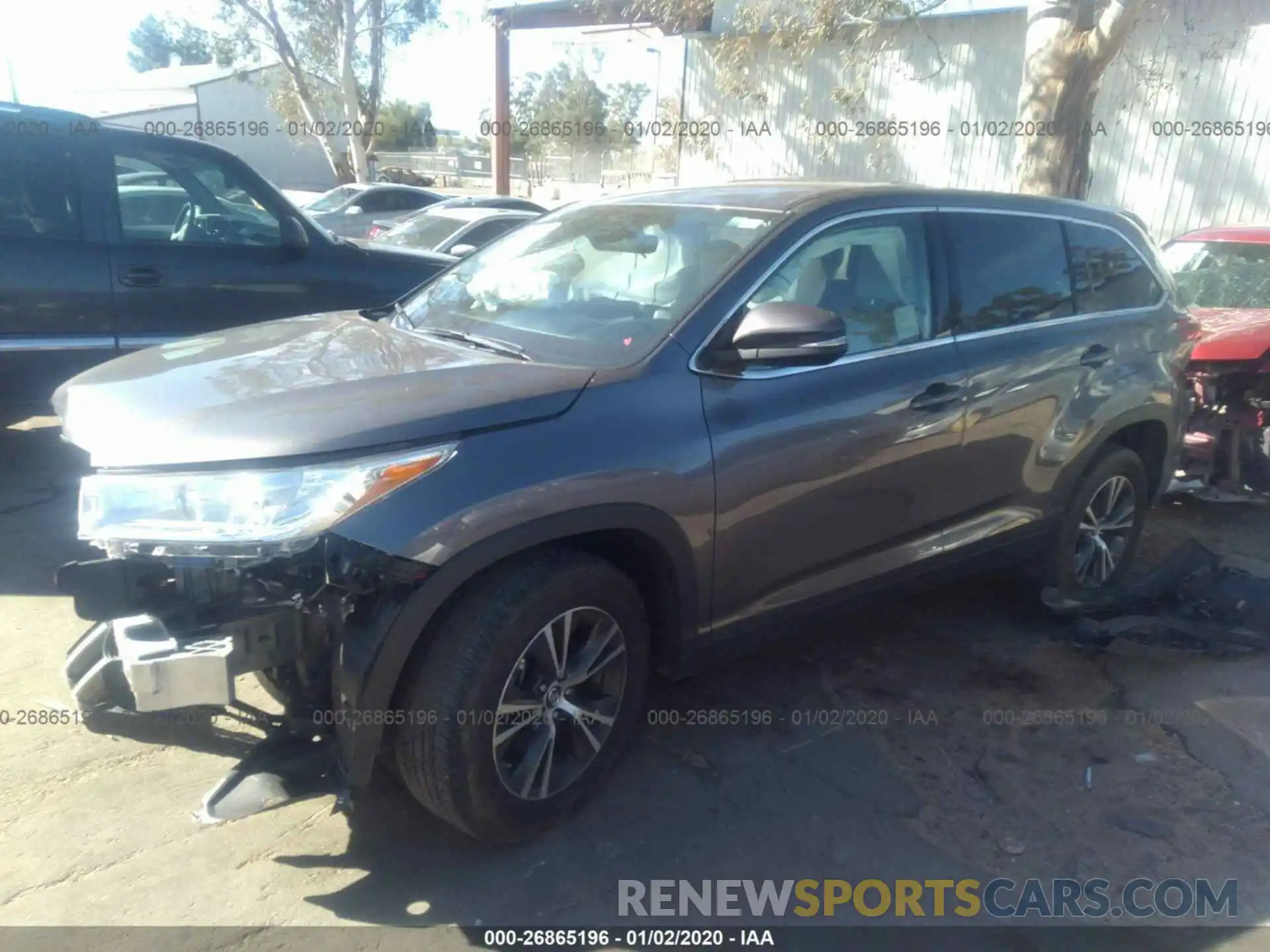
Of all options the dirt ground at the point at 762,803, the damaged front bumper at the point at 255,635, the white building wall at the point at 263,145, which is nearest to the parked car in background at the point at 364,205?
the dirt ground at the point at 762,803

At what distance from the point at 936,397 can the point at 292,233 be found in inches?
167

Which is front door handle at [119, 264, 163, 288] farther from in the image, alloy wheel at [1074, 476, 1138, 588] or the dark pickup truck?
alloy wheel at [1074, 476, 1138, 588]

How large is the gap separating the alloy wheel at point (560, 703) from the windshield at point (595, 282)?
810 millimetres

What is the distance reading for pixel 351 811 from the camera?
317 cm

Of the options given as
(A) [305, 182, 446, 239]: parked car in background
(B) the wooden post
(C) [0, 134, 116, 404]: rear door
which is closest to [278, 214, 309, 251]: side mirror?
(C) [0, 134, 116, 404]: rear door

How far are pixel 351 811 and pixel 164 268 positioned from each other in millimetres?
3823

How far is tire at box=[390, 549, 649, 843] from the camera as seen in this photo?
2.71m

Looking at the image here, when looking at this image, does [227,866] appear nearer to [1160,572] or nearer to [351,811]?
[351,811]

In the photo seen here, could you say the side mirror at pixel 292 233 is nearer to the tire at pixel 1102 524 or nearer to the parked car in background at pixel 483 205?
the tire at pixel 1102 524

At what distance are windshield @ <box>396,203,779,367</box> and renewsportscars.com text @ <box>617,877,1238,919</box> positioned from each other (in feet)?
5.04

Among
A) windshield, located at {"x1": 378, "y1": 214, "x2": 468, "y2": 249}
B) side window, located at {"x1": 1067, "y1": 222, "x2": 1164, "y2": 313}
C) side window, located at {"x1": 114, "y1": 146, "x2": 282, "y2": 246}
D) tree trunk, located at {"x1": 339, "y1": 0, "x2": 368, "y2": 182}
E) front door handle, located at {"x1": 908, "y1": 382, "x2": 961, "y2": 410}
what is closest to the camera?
front door handle, located at {"x1": 908, "y1": 382, "x2": 961, "y2": 410}

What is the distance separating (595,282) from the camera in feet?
11.9

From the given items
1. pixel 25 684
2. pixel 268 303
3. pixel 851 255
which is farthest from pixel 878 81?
pixel 25 684

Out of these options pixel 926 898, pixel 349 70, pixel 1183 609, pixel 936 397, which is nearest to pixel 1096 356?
pixel 936 397
